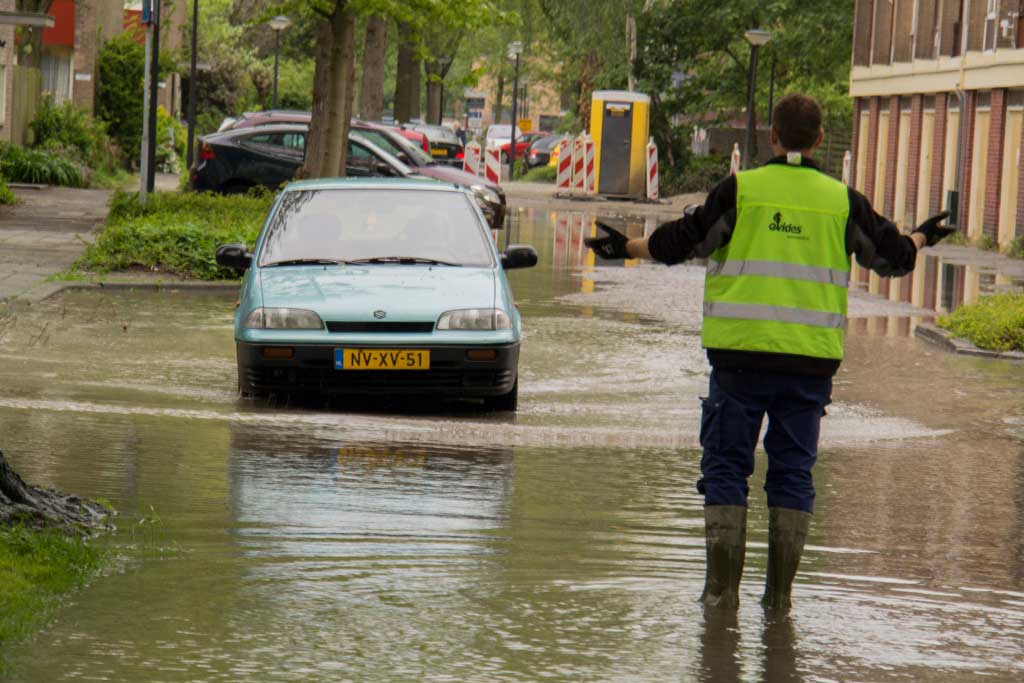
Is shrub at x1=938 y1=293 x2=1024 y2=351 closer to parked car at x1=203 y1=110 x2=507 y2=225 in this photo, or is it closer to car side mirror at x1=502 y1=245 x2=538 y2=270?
car side mirror at x1=502 y1=245 x2=538 y2=270

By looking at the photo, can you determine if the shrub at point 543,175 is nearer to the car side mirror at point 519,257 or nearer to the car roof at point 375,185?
the car roof at point 375,185

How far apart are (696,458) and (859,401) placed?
2.93m

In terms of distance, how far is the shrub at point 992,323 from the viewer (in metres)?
14.8

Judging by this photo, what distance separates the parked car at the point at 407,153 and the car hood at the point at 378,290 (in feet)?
57.6

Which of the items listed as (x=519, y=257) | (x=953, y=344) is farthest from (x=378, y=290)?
(x=953, y=344)

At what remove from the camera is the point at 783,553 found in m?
5.89

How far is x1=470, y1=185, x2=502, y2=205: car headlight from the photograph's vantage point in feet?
92.9

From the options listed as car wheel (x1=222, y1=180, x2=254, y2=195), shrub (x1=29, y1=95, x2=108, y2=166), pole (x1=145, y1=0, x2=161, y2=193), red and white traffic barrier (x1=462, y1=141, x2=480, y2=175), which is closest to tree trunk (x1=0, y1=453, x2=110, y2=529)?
pole (x1=145, y1=0, x2=161, y2=193)

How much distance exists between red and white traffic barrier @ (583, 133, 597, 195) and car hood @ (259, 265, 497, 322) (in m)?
35.1

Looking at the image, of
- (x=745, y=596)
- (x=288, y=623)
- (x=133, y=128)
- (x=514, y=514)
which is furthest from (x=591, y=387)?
(x=133, y=128)

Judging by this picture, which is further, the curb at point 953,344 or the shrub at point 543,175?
the shrub at point 543,175

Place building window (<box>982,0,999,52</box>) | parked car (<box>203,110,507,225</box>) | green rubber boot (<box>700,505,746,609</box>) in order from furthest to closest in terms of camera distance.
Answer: building window (<box>982,0,999,52</box>) → parked car (<box>203,110,507,225</box>) → green rubber boot (<box>700,505,746,609</box>)

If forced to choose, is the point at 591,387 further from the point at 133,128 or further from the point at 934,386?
the point at 133,128

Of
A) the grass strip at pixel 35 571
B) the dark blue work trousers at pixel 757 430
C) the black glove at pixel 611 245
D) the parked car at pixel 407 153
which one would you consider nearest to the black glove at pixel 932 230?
the dark blue work trousers at pixel 757 430
